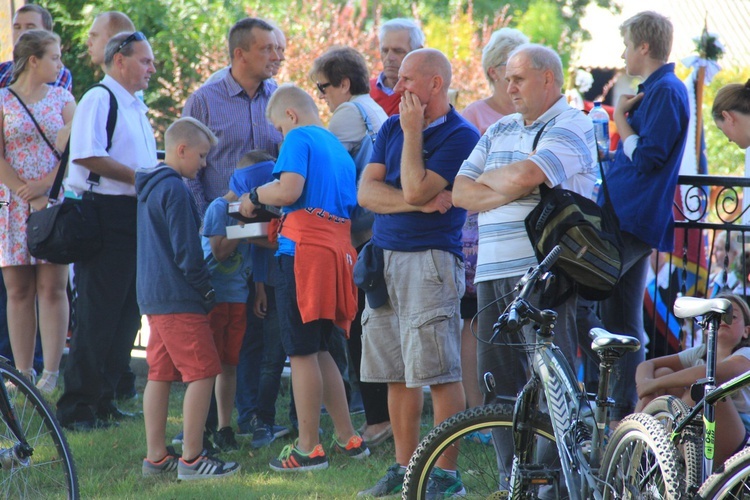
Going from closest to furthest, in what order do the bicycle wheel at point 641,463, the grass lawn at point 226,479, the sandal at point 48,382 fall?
the bicycle wheel at point 641,463
the grass lawn at point 226,479
the sandal at point 48,382

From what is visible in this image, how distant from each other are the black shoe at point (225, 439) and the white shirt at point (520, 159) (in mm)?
2007

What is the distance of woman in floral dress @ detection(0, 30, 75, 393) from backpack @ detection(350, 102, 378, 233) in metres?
2.24

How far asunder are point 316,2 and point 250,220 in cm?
1508

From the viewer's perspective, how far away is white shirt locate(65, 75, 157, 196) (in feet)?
19.2

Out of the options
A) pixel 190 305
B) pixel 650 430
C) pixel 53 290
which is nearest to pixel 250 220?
pixel 190 305

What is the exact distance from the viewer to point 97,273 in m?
5.97

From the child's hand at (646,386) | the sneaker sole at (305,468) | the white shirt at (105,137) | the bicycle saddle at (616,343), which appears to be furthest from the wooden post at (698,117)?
the bicycle saddle at (616,343)

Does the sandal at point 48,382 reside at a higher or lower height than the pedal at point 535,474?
lower

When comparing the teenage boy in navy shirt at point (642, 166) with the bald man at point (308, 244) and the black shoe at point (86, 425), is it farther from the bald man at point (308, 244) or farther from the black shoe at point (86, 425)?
the black shoe at point (86, 425)

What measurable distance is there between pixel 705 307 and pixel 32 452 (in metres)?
2.54

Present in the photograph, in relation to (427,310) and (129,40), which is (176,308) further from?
(129,40)

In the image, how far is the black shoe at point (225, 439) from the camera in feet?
18.3

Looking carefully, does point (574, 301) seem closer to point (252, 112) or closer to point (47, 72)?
point (252, 112)

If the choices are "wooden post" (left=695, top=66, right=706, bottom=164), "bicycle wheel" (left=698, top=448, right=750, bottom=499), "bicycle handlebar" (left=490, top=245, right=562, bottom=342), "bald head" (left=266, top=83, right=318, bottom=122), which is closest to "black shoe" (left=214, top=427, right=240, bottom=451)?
"bald head" (left=266, top=83, right=318, bottom=122)
